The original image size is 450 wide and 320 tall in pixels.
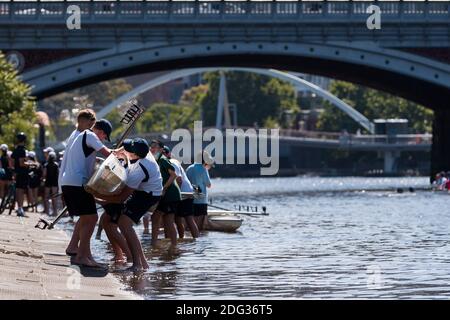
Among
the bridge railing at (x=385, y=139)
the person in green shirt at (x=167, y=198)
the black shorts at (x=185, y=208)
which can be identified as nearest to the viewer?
the person in green shirt at (x=167, y=198)

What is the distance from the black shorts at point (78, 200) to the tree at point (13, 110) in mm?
33036

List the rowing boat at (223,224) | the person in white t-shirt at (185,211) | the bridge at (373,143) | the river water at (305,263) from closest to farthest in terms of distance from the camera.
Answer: the river water at (305,263), the person in white t-shirt at (185,211), the rowing boat at (223,224), the bridge at (373,143)

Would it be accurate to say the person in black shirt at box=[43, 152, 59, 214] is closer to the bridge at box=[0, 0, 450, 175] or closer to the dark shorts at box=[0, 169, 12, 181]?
the dark shorts at box=[0, 169, 12, 181]

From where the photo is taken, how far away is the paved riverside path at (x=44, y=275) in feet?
57.0

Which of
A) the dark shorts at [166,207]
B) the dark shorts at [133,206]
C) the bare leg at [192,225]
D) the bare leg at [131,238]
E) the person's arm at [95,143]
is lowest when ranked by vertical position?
the bare leg at [192,225]

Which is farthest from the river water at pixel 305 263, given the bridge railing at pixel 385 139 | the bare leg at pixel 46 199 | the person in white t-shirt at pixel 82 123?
the bridge railing at pixel 385 139

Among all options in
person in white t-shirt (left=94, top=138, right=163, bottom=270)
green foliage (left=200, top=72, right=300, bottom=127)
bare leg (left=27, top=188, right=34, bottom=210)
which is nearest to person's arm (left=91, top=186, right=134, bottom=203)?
person in white t-shirt (left=94, top=138, right=163, bottom=270)

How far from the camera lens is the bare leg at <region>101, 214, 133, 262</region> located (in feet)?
74.6

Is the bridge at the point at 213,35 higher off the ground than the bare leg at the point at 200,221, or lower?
higher

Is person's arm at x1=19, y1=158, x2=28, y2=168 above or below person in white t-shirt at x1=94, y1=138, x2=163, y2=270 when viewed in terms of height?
below

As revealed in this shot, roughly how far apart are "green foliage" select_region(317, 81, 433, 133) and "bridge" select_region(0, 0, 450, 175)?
315ft

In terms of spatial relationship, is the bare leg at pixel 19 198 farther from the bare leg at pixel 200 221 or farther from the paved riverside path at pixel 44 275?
the paved riverside path at pixel 44 275

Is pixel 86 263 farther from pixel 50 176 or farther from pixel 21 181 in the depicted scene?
pixel 50 176

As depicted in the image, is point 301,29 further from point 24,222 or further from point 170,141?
point 170,141
